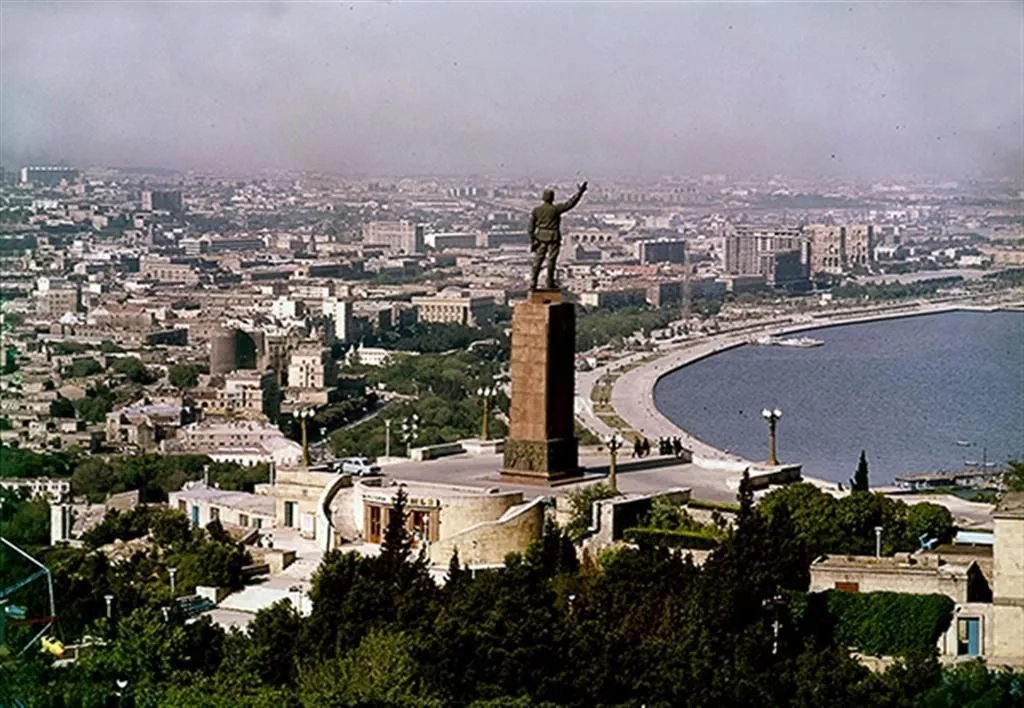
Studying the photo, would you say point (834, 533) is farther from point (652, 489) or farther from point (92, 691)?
point (92, 691)

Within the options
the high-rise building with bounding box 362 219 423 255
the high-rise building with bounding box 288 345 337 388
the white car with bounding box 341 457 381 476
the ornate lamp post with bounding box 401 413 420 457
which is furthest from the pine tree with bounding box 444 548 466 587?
the high-rise building with bounding box 362 219 423 255

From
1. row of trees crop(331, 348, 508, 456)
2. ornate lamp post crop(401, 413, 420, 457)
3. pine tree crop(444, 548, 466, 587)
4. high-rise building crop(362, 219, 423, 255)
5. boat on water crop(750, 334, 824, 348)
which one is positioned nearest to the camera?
pine tree crop(444, 548, 466, 587)

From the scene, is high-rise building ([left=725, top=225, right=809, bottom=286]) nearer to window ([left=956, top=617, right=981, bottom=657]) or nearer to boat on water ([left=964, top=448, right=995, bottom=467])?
boat on water ([left=964, top=448, right=995, bottom=467])

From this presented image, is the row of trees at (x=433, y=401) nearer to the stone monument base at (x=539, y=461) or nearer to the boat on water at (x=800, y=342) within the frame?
the stone monument base at (x=539, y=461)

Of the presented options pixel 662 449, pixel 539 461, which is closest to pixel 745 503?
pixel 539 461

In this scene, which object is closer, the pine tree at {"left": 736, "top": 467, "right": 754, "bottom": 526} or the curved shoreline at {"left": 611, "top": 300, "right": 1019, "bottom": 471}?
the pine tree at {"left": 736, "top": 467, "right": 754, "bottom": 526}

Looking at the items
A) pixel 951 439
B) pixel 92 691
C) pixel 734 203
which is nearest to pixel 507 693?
pixel 92 691
